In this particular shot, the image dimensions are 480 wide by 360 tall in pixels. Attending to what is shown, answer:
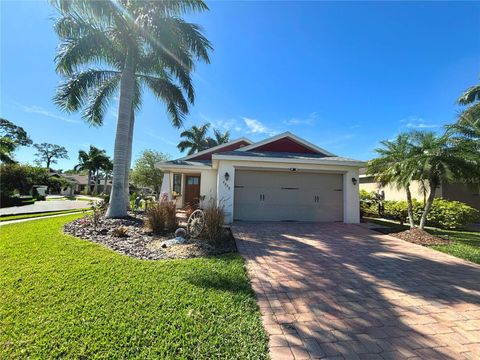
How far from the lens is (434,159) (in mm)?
7418

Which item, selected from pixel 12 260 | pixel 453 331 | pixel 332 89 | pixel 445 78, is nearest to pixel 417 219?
pixel 445 78

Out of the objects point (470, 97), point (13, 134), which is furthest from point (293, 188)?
point (13, 134)

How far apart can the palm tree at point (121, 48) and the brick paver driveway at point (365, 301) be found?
7.96 metres

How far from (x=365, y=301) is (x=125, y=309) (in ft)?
11.9

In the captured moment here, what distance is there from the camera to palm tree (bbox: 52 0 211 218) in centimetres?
888

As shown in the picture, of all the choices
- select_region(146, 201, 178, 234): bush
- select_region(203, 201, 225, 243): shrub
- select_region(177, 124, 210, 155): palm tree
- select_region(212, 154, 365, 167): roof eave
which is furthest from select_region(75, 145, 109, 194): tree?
select_region(203, 201, 225, 243): shrub

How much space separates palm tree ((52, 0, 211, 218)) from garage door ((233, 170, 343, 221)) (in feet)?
18.4

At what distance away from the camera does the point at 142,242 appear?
6430mm

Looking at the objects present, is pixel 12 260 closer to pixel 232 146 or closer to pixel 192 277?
pixel 192 277

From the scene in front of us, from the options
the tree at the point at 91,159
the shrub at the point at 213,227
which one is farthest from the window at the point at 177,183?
the tree at the point at 91,159

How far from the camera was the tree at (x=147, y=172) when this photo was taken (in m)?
29.1

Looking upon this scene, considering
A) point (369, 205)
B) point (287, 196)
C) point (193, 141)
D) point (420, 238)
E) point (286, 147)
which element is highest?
point (193, 141)

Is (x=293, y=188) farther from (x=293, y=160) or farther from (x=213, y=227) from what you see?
(x=213, y=227)

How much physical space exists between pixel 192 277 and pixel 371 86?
14.3 meters
